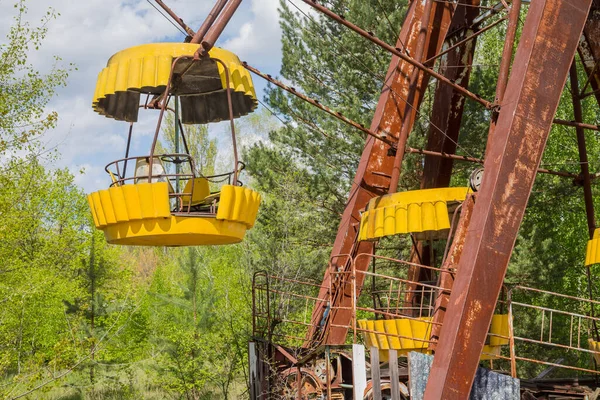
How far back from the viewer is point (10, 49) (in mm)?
17859

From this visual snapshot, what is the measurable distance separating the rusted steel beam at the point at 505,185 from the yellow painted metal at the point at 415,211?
140 cm

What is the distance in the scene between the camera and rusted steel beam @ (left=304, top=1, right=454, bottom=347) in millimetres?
13289

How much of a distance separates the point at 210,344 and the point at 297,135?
564cm

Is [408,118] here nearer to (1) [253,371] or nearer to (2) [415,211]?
(2) [415,211]

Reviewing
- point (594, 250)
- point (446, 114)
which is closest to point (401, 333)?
point (594, 250)

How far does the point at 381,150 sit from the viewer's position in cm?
1361

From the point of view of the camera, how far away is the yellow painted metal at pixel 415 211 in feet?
34.2

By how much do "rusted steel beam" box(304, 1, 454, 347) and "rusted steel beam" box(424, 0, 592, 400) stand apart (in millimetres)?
4113

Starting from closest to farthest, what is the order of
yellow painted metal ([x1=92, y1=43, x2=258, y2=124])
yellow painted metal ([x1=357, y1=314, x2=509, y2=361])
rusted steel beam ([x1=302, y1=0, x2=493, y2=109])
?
1. yellow painted metal ([x1=92, y1=43, x2=258, y2=124])
2. rusted steel beam ([x1=302, y1=0, x2=493, y2=109])
3. yellow painted metal ([x1=357, y1=314, x2=509, y2=361])

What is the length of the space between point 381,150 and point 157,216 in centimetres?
533

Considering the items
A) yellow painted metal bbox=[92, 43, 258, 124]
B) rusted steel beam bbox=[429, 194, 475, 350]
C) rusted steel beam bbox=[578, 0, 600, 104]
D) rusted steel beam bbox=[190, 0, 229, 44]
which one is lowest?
rusted steel beam bbox=[429, 194, 475, 350]

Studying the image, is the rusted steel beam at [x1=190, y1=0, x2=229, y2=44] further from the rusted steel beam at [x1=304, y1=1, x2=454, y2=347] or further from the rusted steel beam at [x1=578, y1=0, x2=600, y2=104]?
the rusted steel beam at [x1=578, y1=0, x2=600, y2=104]

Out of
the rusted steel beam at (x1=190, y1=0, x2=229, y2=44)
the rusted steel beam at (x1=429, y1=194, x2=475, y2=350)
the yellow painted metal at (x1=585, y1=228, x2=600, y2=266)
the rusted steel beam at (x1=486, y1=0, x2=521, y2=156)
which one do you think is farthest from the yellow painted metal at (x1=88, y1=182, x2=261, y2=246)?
the yellow painted metal at (x1=585, y1=228, x2=600, y2=266)

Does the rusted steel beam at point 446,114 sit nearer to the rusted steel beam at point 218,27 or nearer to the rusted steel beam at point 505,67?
the rusted steel beam at point 505,67
